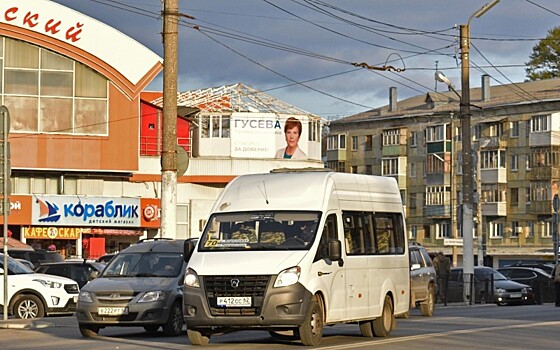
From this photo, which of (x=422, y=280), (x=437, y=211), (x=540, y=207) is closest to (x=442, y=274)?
(x=422, y=280)

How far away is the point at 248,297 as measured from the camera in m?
17.8

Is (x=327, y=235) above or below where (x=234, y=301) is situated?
above

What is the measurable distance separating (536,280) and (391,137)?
56324 mm

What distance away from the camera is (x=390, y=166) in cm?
10581

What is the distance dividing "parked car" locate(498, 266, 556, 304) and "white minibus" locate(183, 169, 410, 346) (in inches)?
1155

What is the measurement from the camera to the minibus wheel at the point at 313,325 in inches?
704

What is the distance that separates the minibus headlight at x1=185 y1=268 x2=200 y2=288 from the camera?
18156 mm

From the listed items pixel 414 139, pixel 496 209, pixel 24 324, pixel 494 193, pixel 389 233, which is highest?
pixel 414 139

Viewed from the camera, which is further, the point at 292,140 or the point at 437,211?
the point at 437,211

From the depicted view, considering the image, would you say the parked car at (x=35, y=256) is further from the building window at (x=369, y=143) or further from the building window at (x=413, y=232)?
the building window at (x=369, y=143)

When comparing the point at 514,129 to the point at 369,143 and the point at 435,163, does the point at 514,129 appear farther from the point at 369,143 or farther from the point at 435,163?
the point at 369,143

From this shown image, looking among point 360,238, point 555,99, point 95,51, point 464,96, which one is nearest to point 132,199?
point 95,51

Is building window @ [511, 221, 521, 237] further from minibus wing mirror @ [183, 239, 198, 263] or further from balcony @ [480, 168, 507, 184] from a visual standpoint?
minibus wing mirror @ [183, 239, 198, 263]

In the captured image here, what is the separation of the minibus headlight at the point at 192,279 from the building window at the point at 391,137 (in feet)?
288
